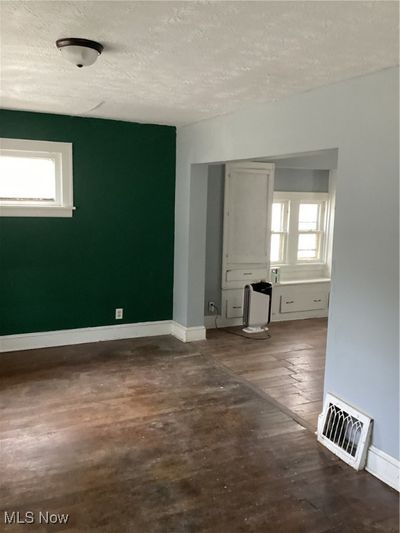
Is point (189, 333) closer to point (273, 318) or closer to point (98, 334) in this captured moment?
point (98, 334)

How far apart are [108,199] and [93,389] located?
197 centimetres

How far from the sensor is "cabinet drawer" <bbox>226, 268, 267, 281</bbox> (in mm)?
5711

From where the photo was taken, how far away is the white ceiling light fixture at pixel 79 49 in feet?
7.52

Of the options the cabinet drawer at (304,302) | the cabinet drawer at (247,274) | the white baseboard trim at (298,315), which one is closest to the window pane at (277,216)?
the cabinet drawer at (247,274)

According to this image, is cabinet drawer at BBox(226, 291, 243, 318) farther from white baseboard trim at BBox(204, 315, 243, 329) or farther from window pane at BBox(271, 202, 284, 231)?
window pane at BBox(271, 202, 284, 231)

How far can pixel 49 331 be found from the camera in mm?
4762

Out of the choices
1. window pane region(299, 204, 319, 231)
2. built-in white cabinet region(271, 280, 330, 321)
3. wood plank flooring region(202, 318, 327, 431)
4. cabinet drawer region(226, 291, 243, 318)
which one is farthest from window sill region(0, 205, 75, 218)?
window pane region(299, 204, 319, 231)

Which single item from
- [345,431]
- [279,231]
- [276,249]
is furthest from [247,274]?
[345,431]

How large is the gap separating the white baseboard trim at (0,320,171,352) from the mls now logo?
8.17 ft

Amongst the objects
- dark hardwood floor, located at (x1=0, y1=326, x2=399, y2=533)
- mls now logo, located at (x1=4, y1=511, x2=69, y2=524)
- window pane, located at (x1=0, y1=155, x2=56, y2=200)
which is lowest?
mls now logo, located at (x1=4, y1=511, x2=69, y2=524)

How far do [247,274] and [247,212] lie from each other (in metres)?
0.75

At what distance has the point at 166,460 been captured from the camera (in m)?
2.82

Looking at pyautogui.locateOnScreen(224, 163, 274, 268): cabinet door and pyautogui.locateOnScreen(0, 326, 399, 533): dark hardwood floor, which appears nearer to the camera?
pyautogui.locateOnScreen(0, 326, 399, 533): dark hardwood floor

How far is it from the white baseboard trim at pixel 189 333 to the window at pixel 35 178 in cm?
167
